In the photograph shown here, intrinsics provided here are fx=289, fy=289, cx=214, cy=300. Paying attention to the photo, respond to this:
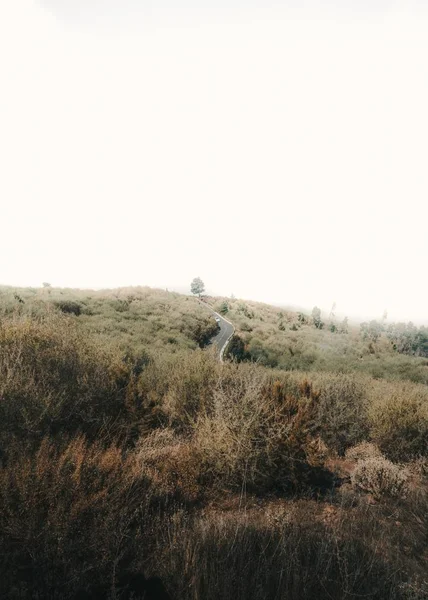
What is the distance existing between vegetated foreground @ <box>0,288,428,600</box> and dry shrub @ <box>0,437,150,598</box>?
22mm

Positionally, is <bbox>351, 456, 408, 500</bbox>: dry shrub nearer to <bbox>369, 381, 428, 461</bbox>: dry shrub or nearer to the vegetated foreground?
the vegetated foreground

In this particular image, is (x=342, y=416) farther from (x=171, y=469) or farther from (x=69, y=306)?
(x=69, y=306)

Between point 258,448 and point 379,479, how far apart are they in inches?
129

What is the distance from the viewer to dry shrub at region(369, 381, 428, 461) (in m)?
9.45

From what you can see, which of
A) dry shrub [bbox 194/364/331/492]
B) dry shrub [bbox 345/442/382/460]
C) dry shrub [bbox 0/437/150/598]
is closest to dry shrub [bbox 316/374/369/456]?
dry shrub [bbox 345/442/382/460]

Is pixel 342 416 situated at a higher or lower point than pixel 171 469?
higher

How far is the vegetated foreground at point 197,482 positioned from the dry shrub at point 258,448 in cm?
4

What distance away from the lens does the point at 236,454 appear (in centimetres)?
670

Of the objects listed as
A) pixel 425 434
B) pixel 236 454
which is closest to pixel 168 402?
pixel 236 454

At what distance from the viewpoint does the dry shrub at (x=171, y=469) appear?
605cm

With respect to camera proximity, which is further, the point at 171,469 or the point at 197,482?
the point at 171,469

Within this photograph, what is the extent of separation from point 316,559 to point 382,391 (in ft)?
34.7

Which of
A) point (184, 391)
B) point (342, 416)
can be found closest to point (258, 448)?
point (184, 391)

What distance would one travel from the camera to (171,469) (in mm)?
6781
